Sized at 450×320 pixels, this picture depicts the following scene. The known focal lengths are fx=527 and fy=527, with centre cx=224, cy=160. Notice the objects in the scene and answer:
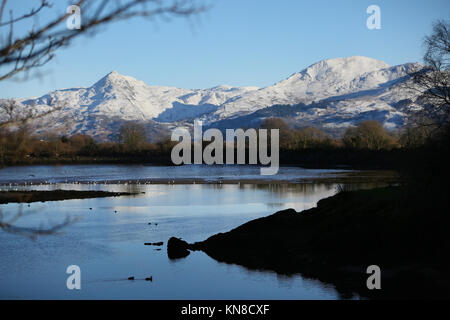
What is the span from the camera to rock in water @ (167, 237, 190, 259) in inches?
835

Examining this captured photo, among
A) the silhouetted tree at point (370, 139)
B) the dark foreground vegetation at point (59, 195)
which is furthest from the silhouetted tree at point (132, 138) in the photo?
the dark foreground vegetation at point (59, 195)

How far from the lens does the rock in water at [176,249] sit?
2122 cm

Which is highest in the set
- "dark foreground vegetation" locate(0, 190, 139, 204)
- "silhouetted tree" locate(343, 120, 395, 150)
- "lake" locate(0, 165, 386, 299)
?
"silhouetted tree" locate(343, 120, 395, 150)

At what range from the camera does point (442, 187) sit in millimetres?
17172

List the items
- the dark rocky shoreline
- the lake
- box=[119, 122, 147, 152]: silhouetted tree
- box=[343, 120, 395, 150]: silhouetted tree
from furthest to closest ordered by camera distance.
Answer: box=[119, 122, 147, 152]: silhouetted tree, box=[343, 120, 395, 150]: silhouetted tree, the lake, the dark rocky shoreline

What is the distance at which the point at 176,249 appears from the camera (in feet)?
70.5

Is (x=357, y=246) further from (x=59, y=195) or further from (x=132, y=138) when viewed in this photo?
(x=132, y=138)

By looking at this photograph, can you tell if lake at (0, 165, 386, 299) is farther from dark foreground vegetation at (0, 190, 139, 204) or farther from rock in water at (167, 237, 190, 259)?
dark foreground vegetation at (0, 190, 139, 204)

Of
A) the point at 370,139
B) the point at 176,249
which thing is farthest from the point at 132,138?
the point at 176,249

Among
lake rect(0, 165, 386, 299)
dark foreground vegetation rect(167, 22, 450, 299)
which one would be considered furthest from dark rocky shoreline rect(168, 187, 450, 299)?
lake rect(0, 165, 386, 299)

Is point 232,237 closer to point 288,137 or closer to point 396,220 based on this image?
point 396,220

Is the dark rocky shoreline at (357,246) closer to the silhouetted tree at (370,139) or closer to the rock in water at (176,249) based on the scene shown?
the rock in water at (176,249)

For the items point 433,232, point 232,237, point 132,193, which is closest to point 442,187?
point 433,232
